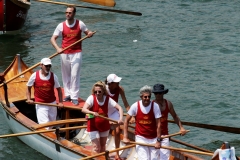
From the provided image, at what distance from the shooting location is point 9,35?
931 inches

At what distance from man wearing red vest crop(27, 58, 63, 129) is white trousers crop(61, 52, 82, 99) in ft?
3.51

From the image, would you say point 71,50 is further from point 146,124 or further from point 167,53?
point 167,53

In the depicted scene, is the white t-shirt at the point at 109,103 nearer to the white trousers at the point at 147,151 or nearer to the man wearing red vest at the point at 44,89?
the white trousers at the point at 147,151

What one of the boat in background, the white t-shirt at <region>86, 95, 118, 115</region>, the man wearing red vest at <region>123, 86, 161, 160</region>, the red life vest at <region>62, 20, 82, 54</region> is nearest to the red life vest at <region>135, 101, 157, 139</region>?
the man wearing red vest at <region>123, 86, 161, 160</region>

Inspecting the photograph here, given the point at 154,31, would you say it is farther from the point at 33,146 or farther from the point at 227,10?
the point at 33,146

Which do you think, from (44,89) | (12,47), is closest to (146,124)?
(44,89)

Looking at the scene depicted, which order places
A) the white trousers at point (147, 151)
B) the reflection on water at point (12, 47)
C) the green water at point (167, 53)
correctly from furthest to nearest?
the reflection on water at point (12, 47) → the green water at point (167, 53) → the white trousers at point (147, 151)

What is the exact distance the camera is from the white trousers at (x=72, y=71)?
1409cm

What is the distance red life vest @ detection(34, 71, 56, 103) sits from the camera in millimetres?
12839

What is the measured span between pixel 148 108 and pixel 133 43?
1175cm

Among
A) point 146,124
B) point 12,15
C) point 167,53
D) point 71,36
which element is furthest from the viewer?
point 12,15

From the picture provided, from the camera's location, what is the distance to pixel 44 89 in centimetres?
1296

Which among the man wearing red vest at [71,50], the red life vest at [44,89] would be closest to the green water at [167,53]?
the red life vest at [44,89]

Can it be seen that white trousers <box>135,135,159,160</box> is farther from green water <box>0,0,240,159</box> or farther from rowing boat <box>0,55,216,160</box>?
green water <box>0,0,240,159</box>
